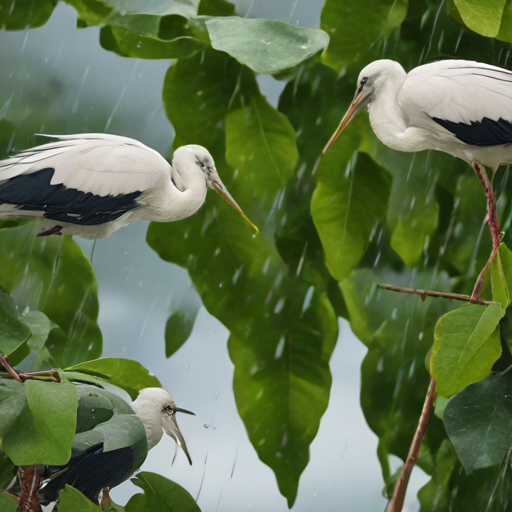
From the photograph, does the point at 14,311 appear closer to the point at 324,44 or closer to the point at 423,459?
the point at 324,44

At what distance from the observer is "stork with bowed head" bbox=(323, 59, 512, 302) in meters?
1.03

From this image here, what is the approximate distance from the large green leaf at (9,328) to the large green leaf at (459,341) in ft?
2.17

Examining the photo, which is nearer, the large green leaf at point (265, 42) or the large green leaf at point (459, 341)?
the large green leaf at point (459, 341)

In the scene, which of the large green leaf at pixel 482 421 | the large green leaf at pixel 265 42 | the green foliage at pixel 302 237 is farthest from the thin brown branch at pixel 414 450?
the large green leaf at pixel 265 42

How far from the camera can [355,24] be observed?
1.36 m

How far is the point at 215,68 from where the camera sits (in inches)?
56.2

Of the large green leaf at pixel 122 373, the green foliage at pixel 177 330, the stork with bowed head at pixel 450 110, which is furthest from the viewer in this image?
the green foliage at pixel 177 330

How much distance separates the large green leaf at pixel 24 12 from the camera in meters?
1.43

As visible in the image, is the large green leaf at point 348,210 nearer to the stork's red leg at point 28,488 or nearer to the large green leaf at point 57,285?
the large green leaf at point 57,285

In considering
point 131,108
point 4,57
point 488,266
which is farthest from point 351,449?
point 4,57

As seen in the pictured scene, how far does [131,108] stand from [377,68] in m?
0.68

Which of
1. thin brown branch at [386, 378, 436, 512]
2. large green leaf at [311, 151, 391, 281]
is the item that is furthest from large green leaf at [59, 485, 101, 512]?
large green leaf at [311, 151, 391, 281]

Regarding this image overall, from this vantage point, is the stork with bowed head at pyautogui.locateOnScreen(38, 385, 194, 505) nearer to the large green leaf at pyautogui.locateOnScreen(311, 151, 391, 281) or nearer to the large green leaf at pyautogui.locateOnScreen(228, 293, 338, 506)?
the large green leaf at pyautogui.locateOnScreen(228, 293, 338, 506)

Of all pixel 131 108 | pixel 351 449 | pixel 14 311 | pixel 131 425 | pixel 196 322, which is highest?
pixel 131 108
